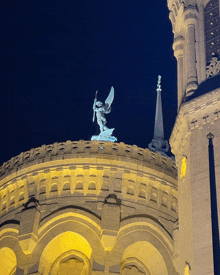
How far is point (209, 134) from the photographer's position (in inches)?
902

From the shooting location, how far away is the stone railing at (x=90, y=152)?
27094 mm

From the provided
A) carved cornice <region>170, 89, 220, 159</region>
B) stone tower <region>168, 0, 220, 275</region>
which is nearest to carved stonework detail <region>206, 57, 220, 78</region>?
stone tower <region>168, 0, 220, 275</region>

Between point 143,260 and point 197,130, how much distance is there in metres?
6.50

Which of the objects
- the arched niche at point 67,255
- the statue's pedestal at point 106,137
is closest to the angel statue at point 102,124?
the statue's pedestal at point 106,137

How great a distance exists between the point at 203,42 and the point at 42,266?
35.1 feet

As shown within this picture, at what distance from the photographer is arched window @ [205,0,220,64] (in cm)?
2555

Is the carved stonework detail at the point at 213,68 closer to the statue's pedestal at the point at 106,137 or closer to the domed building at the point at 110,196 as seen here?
the domed building at the point at 110,196

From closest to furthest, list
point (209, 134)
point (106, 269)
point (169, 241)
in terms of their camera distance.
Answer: point (209, 134)
point (106, 269)
point (169, 241)

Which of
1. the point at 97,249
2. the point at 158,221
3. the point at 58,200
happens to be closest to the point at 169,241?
the point at 158,221

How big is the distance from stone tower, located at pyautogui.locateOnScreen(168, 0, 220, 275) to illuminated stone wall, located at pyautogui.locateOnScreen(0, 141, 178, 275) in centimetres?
187

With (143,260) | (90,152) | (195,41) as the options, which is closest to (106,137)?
(90,152)

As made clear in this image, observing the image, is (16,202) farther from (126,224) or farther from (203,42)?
(203,42)

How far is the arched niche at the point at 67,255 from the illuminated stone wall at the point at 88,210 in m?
0.04

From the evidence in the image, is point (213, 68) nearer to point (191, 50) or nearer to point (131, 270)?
point (191, 50)
